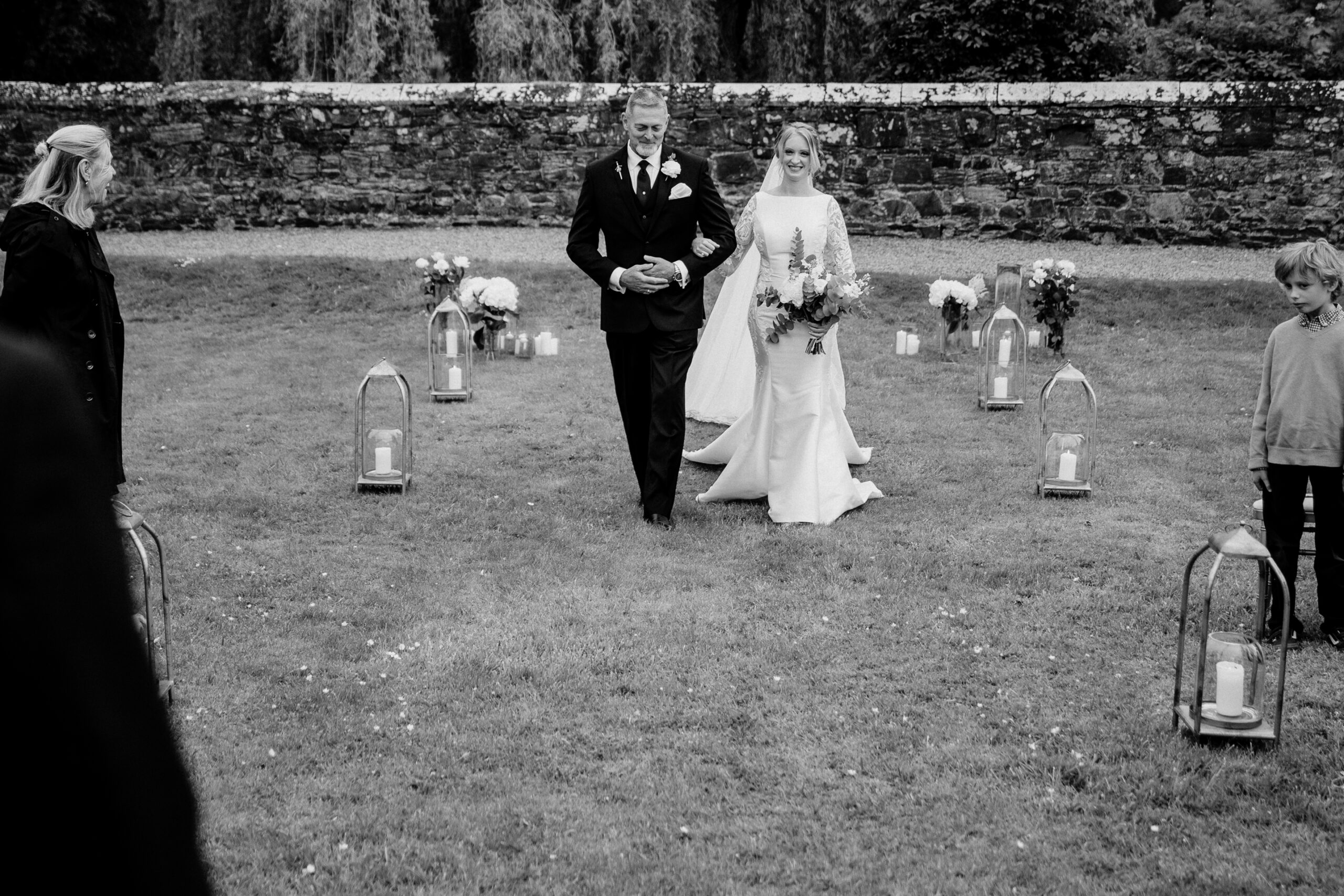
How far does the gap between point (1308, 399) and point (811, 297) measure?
2836mm

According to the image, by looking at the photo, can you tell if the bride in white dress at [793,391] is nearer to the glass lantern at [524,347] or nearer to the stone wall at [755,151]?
the glass lantern at [524,347]

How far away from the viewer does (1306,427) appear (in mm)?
5391

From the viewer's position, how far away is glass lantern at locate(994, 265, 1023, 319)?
12.7 metres

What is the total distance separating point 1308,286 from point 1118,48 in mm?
14869

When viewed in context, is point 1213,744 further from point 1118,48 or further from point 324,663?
point 1118,48

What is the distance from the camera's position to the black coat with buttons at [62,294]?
5.82 meters

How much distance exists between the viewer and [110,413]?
6.09 metres

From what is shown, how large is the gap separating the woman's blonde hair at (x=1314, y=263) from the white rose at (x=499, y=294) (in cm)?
764

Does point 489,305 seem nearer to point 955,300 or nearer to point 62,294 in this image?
point 955,300

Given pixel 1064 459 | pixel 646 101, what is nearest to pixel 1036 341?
pixel 1064 459

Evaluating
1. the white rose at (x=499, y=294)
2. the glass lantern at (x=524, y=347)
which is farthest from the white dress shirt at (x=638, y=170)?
the glass lantern at (x=524, y=347)

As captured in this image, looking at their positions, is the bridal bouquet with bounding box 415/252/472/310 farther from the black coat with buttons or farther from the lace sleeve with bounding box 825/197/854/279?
the black coat with buttons

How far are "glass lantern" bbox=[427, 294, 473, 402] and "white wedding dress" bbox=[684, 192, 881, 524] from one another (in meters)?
3.34

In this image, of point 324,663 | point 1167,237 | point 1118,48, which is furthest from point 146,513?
point 1118,48
